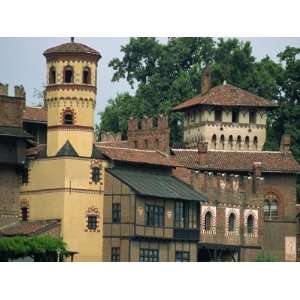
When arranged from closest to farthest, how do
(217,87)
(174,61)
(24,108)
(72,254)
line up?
1. (72,254)
2. (24,108)
3. (217,87)
4. (174,61)

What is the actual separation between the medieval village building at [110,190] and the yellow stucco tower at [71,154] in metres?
0.05

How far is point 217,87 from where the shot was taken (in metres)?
120

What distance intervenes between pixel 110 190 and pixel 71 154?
297 centimetres

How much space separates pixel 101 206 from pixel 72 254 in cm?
466

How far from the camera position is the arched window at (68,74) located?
99250 millimetres

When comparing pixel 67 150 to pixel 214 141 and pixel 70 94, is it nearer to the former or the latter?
pixel 70 94

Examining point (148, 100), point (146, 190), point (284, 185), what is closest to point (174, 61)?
point (148, 100)

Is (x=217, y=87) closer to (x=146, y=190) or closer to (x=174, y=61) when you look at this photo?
(x=174, y=61)

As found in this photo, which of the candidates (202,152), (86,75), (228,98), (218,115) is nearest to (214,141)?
(218,115)

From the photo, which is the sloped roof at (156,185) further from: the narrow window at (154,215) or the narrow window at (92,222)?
the narrow window at (92,222)

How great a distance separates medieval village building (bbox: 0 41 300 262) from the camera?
9881 centimetres

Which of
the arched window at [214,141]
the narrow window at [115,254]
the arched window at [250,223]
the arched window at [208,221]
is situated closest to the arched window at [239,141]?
the arched window at [214,141]

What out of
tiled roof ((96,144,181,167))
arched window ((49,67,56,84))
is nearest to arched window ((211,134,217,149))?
tiled roof ((96,144,181,167))

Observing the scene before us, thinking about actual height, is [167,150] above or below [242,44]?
below
